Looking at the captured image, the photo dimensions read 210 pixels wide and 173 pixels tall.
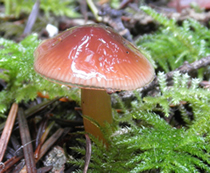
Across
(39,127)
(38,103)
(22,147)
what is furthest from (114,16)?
(22,147)

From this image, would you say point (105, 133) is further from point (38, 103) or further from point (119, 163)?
point (38, 103)

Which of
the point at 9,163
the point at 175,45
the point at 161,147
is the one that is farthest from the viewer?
the point at 175,45

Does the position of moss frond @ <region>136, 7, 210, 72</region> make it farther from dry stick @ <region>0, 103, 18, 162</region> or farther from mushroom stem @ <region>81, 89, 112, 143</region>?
dry stick @ <region>0, 103, 18, 162</region>

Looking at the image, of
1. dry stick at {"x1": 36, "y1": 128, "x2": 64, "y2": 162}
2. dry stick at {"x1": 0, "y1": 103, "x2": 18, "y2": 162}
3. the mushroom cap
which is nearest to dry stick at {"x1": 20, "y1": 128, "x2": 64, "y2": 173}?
dry stick at {"x1": 36, "y1": 128, "x2": 64, "y2": 162}

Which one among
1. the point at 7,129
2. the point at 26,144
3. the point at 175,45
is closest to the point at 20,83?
the point at 7,129

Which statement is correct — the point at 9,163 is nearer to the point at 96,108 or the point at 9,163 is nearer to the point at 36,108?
the point at 36,108

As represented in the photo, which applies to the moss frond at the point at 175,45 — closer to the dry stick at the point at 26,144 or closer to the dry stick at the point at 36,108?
the dry stick at the point at 36,108
